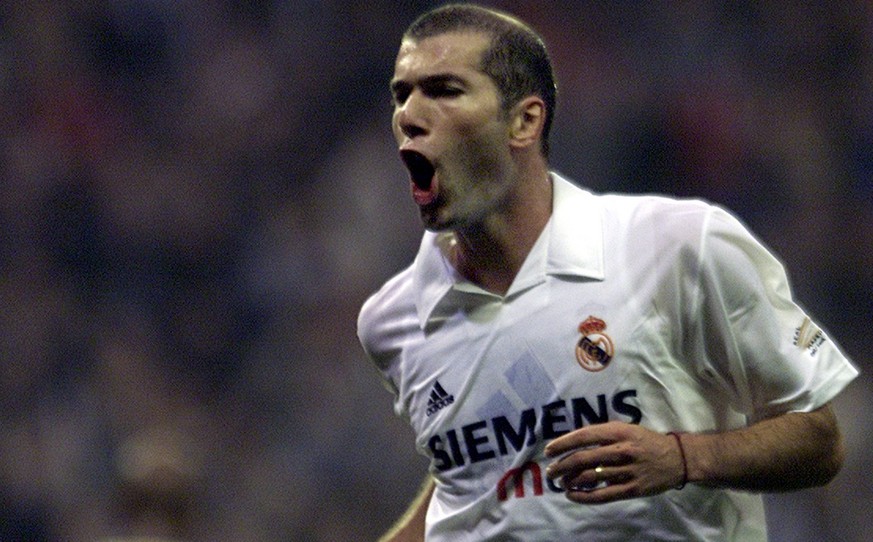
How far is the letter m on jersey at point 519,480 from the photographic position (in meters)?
3.05

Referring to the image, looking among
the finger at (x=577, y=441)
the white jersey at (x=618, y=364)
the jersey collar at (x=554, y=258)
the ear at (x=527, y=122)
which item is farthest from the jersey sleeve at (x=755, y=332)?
the ear at (x=527, y=122)

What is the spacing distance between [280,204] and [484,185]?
531 cm

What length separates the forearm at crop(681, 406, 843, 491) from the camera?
2.86m

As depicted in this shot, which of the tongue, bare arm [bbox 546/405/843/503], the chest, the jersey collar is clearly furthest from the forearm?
the tongue

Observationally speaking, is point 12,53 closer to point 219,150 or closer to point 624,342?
point 219,150

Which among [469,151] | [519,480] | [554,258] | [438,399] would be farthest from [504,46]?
[519,480]

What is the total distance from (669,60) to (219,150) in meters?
2.73

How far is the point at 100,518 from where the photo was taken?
727 centimetres

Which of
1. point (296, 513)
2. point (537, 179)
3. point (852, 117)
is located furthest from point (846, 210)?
point (537, 179)

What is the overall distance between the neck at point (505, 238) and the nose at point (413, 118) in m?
0.25

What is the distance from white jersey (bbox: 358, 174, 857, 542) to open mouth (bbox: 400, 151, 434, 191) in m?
0.26

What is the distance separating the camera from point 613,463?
2.74 meters

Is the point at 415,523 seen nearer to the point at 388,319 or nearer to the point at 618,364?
the point at 388,319

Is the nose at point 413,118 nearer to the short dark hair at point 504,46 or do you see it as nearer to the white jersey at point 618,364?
the short dark hair at point 504,46
